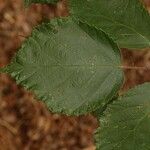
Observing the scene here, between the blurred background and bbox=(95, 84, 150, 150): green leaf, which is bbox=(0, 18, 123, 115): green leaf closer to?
bbox=(95, 84, 150, 150): green leaf

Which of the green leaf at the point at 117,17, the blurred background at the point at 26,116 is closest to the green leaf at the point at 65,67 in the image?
the green leaf at the point at 117,17

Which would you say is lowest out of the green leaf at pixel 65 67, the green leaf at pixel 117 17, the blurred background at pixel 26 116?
the blurred background at pixel 26 116

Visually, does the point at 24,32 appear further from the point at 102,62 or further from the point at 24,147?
the point at 102,62

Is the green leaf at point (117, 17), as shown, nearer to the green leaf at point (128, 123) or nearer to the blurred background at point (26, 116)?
the green leaf at point (128, 123)

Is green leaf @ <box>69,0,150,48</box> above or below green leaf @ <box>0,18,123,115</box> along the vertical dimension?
above

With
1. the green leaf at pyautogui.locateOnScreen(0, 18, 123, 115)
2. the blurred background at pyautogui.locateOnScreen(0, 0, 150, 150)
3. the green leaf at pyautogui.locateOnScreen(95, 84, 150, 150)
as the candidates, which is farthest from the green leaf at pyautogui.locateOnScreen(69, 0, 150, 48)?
the blurred background at pyautogui.locateOnScreen(0, 0, 150, 150)

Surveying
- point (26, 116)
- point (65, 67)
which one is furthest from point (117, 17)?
point (26, 116)
